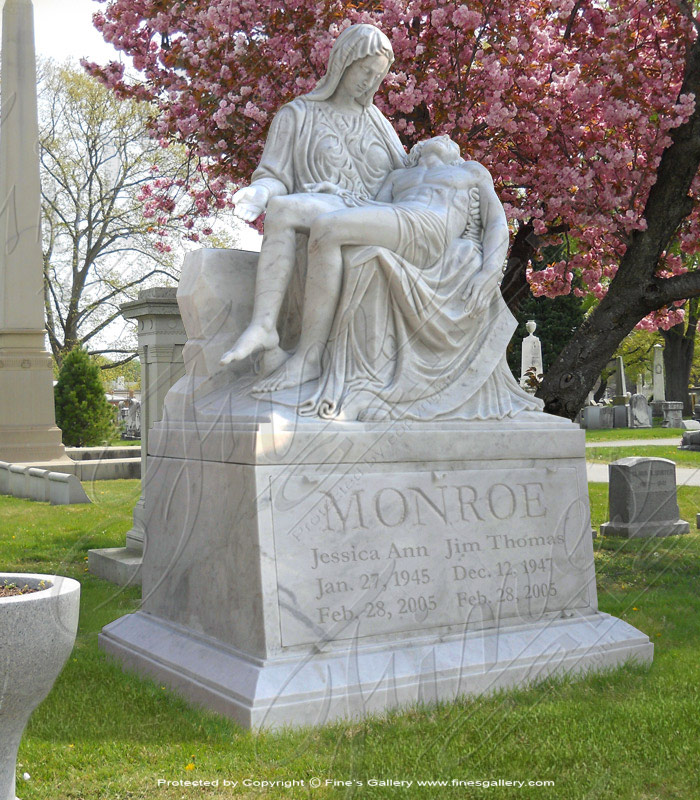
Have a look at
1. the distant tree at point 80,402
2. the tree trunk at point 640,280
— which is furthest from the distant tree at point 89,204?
the tree trunk at point 640,280

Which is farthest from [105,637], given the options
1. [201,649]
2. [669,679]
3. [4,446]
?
[4,446]

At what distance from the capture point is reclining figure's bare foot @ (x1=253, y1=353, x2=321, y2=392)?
4.72m

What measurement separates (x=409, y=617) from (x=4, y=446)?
1417 centimetres

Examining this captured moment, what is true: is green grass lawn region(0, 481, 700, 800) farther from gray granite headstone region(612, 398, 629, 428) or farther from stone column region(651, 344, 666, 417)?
stone column region(651, 344, 666, 417)

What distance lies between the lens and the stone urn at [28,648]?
2854mm

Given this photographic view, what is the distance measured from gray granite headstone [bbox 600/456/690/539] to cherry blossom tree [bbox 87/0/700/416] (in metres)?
1.95

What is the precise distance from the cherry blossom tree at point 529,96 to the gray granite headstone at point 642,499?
76.9 inches

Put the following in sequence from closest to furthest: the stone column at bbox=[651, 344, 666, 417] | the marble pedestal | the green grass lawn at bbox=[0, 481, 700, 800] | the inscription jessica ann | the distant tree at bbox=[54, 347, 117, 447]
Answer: the green grass lawn at bbox=[0, 481, 700, 800] → the marble pedestal → the inscription jessica ann → the distant tree at bbox=[54, 347, 117, 447] → the stone column at bbox=[651, 344, 666, 417]

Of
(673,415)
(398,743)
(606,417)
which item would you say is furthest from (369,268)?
(606,417)

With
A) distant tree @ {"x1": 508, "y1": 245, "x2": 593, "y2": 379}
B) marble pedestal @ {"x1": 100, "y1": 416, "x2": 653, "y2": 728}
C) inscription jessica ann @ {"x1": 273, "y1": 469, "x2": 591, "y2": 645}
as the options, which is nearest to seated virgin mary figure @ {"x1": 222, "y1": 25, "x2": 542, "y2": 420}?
marble pedestal @ {"x1": 100, "y1": 416, "x2": 653, "y2": 728}

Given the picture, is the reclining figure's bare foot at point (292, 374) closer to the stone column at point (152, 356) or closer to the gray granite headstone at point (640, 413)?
the stone column at point (152, 356)

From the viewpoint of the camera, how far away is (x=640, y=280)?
27.3 feet

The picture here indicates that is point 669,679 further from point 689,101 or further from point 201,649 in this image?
point 689,101

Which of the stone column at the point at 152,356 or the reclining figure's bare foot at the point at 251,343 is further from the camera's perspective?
the stone column at the point at 152,356
